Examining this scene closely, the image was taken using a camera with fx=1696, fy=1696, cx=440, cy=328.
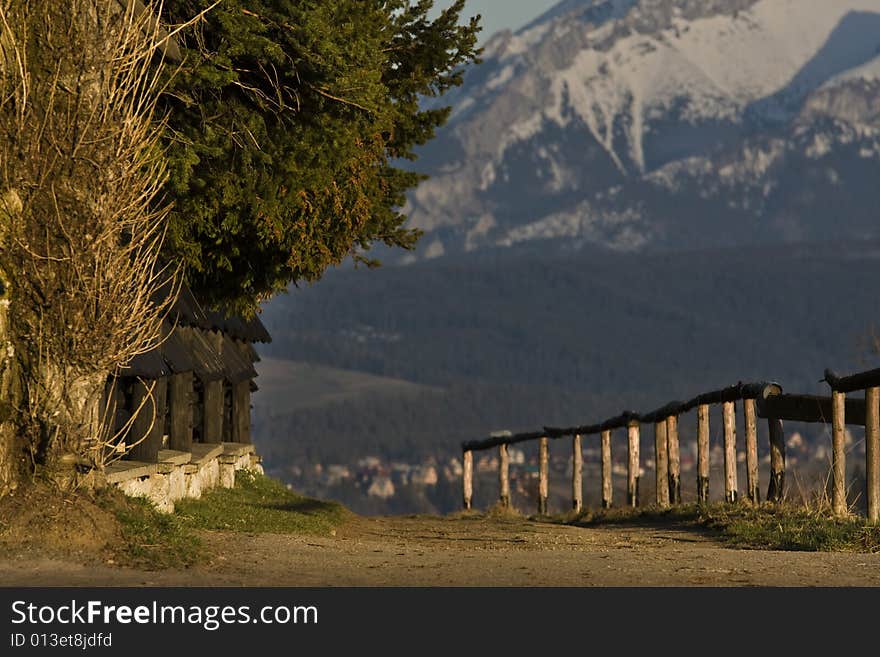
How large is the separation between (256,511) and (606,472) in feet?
31.6

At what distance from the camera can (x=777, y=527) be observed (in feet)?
61.8

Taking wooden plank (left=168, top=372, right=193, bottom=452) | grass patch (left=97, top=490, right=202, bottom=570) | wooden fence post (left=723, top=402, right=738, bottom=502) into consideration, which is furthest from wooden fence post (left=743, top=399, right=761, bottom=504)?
grass patch (left=97, top=490, right=202, bottom=570)

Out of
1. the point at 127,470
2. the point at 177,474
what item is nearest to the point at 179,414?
the point at 177,474

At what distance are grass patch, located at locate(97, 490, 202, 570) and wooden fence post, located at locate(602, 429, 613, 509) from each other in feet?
48.0

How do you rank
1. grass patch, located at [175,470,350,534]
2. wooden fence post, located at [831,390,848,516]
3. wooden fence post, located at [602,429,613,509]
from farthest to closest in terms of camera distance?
wooden fence post, located at [602,429,613,509] < grass patch, located at [175,470,350,534] < wooden fence post, located at [831,390,848,516]

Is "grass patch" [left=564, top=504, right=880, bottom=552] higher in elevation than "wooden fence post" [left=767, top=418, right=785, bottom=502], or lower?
lower

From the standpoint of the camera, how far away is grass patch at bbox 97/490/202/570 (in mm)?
14492

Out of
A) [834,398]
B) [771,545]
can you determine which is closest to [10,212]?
[771,545]

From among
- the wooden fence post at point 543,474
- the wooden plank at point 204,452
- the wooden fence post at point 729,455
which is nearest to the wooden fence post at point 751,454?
the wooden fence post at point 729,455

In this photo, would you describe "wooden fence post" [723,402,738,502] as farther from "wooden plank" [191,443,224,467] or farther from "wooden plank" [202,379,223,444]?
"wooden plank" [202,379,223,444]

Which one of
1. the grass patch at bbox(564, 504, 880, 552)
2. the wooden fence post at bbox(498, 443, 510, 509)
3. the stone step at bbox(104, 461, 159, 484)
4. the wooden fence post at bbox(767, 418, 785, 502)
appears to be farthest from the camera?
the wooden fence post at bbox(498, 443, 510, 509)

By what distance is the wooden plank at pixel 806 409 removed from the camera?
2025cm

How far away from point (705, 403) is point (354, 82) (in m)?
6.93
